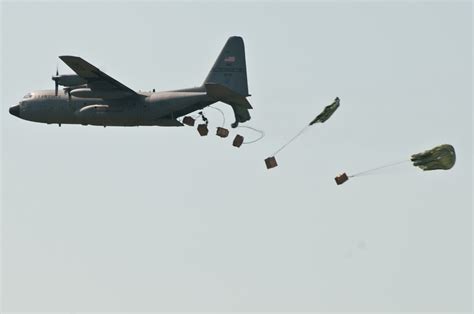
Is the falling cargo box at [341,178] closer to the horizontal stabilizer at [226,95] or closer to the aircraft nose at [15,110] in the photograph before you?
the horizontal stabilizer at [226,95]

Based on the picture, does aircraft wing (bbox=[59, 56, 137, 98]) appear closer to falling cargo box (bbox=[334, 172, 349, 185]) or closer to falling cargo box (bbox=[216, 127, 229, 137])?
falling cargo box (bbox=[216, 127, 229, 137])

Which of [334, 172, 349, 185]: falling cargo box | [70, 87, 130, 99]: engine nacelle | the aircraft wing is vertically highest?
the aircraft wing

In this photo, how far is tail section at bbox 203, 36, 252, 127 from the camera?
47750mm

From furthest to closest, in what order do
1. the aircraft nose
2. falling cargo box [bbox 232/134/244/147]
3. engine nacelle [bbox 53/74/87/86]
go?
1. the aircraft nose
2. engine nacelle [bbox 53/74/87/86]
3. falling cargo box [bbox 232/134/244/147]

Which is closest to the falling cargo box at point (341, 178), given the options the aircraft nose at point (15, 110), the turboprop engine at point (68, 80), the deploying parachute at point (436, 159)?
the deploying parachute at point (436, 159)

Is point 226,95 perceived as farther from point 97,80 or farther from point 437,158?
point 437,158

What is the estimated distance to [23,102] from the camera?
2039 inches

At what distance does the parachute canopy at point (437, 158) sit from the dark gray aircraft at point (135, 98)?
894 centimetres

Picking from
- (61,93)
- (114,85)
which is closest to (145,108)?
(114,85)

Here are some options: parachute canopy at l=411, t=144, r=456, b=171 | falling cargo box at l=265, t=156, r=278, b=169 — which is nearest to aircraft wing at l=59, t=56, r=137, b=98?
falling cargo box at l=265, t=156, r=278, b=169

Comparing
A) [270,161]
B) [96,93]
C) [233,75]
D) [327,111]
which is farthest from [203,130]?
[327,111]

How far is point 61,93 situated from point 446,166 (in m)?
19.9

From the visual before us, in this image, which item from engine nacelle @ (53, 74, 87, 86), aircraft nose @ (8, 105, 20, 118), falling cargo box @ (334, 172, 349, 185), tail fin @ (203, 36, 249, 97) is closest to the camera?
falling cargo box @ (334, 172, 349, 185)

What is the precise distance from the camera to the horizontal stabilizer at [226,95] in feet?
150
